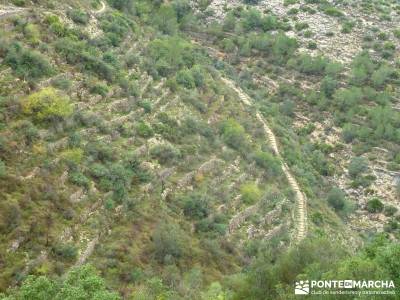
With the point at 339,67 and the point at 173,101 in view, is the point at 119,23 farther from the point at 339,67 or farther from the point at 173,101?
the point at 339,67

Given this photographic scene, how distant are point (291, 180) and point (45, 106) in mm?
21229

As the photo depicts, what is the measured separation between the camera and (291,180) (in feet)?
143

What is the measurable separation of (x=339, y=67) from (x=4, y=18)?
127 ft

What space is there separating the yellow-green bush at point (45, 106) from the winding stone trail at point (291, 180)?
1569 centimetres

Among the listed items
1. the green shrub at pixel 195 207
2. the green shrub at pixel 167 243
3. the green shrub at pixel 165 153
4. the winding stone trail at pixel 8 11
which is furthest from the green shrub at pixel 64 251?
the winding stone trail at pixel 8 11

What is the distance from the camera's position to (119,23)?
45281 millimetres

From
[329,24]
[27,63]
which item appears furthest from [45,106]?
[329,24]

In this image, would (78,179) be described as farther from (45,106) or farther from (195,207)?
(195,207)

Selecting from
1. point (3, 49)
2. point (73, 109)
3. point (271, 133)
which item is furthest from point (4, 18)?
point (271, 133)

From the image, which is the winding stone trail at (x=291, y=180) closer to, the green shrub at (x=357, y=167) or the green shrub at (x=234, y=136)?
the green shrub at (x=234, y=136)

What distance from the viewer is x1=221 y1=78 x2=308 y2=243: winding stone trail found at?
37.2 metres

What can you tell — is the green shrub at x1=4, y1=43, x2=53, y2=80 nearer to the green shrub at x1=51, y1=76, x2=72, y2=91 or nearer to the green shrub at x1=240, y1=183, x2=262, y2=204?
the green shrub at x1=51, y1=76, x2=72, y2=91

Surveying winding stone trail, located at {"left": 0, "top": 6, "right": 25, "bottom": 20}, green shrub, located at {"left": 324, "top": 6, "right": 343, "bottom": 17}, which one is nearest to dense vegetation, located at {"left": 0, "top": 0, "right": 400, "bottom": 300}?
winding stone trail, located at {"left": 0, "top": 6, "right": 25, "bottom": 20}

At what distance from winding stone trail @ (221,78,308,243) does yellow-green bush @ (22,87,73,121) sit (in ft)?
51.5
